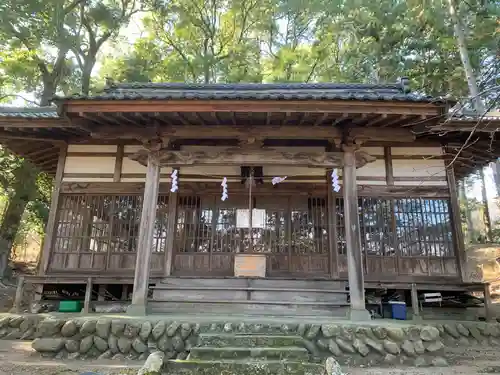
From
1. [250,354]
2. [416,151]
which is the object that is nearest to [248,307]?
[250,354]

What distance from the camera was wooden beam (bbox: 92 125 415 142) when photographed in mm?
7414

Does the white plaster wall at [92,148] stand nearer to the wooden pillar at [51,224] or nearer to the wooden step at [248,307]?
the wooden pillar at [51,224]

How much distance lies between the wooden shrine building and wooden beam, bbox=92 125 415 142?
23mm

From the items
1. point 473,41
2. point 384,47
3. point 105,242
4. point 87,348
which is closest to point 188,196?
point 105,242

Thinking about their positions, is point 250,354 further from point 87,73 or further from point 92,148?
point 87,73

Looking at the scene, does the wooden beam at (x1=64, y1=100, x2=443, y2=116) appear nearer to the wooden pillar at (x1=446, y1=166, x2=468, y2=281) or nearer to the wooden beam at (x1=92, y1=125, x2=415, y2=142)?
the wooden beam at (x1=92, y1=125, x2=415, y2=142)

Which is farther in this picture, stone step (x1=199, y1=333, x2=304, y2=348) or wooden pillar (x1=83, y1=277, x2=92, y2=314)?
wooden pillar (x1=83, y1=277, x2=92, y2=314)

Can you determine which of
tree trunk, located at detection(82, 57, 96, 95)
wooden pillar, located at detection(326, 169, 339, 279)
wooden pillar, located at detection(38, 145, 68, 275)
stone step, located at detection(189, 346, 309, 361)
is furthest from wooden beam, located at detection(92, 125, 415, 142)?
tree trunk, located at detection(82, 57, 96, 95)

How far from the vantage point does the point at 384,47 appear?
1903cm

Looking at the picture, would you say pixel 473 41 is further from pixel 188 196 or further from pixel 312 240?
pixel 188 196

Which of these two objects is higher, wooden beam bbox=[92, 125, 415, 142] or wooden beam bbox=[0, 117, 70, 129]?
wooden beam bbox=[0, 117, 70, 129]

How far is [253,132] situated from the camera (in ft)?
24.5

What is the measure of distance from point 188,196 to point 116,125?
2.73m

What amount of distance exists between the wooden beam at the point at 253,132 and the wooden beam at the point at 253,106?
31.3 inches
